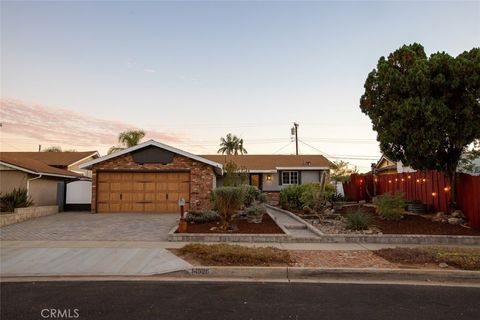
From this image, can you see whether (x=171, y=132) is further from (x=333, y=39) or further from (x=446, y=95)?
(x=446, y=95)

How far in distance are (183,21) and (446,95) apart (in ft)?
36.1

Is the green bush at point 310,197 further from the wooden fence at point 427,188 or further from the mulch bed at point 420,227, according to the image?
the wooden fence at point 427,188

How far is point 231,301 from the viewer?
5.20 m

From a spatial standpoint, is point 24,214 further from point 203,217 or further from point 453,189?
point 453,189

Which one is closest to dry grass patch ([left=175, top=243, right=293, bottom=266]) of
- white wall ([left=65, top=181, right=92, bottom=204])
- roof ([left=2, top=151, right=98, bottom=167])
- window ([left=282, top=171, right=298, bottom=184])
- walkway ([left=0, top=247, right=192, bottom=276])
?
walkway ([left=0, top=247, right=192, bottom=276])

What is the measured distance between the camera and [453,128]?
1142cm

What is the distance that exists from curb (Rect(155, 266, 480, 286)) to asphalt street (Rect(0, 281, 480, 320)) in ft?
1.53

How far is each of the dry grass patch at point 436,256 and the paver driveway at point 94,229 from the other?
6.82 m

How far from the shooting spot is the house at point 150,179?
1788cm

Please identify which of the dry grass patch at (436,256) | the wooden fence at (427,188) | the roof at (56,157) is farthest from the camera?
the roof at (56,157)

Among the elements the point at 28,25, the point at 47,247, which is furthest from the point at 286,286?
the point at 28,25

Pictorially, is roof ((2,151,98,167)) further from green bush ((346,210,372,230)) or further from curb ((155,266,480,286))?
curb ((155,266,480,286))

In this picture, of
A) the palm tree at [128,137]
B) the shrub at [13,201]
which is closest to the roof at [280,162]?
the palm tree at [128,137]

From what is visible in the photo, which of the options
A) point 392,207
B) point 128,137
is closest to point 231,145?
point 128,137
